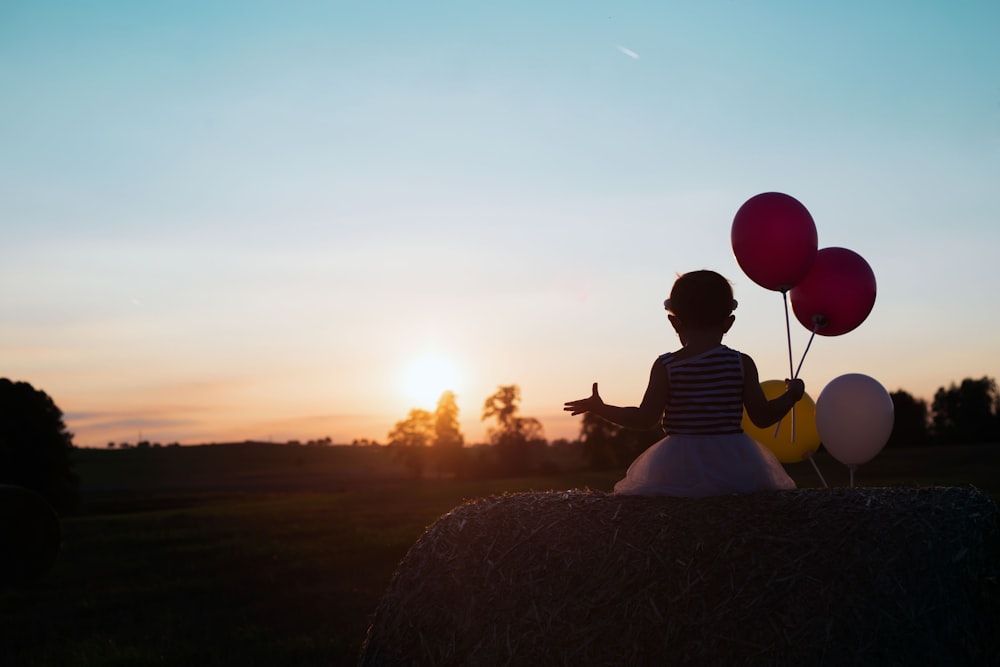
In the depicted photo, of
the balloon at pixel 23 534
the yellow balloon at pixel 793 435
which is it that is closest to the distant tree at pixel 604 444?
the balloon at pixel 23 534

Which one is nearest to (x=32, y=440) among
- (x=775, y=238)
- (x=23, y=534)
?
(x=23, y=534)

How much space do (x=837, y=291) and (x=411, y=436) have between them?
Result: 65.0m

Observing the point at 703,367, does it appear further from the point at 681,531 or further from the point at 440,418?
the point at 440,418

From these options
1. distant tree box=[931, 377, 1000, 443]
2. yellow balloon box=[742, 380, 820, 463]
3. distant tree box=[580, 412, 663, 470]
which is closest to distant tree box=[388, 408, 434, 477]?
distant tree box=[580, 412, 663, 470]

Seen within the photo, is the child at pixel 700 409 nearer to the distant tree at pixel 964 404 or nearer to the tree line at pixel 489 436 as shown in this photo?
the tree line at pixel 489 436

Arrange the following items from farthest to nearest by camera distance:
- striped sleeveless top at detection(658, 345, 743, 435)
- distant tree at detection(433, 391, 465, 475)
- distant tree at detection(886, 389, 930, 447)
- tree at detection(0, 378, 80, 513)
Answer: distant tree at detection(433, 391, 465, 475), distant tree at detection(886, 389, 930, 447), tree at detection(0, 378, 80, 513), striped sleeveless top at detection(658, 345, 743, 435)

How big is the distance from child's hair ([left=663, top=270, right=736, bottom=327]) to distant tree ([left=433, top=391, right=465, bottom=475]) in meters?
61.8

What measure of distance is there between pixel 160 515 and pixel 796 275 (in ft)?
83.2

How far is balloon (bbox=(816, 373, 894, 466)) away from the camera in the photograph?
6637 millimetres

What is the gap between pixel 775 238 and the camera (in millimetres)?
6473

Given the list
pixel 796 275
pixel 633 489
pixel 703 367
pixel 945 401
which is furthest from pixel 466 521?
pixel 945 401

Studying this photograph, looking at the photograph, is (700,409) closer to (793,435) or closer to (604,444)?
(793,435)

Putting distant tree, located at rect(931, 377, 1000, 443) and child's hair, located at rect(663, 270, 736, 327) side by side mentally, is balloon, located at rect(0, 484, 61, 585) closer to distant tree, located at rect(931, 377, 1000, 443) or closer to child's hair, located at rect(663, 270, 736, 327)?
child's hair, located at rect(663, 270, 736, 327)

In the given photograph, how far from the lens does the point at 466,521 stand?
504 cm
